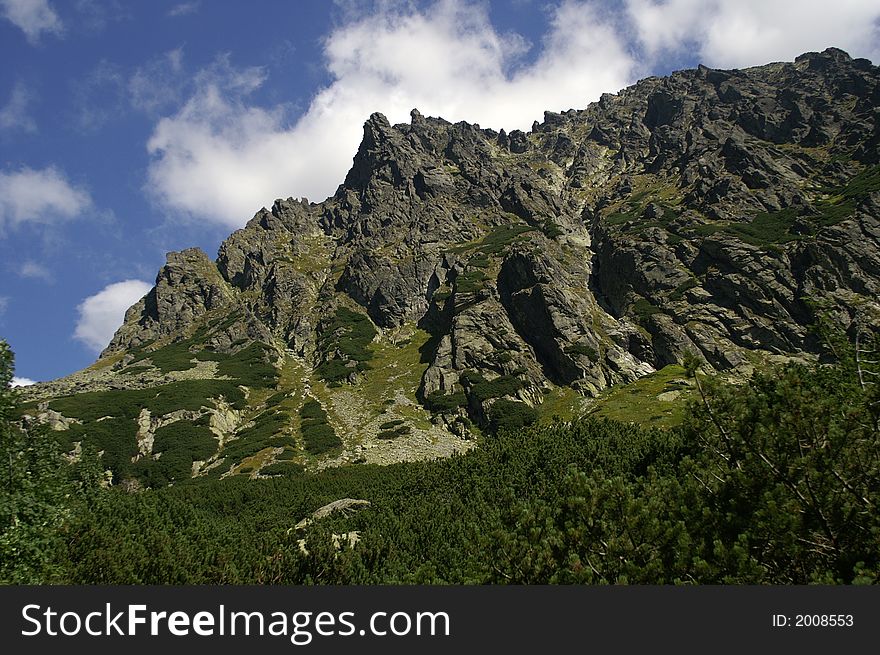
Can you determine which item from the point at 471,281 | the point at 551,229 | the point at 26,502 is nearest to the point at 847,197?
the point at 551,229

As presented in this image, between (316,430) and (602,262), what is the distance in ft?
300

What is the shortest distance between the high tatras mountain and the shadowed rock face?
0.65m

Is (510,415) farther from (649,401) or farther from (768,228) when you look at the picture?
(768,228)

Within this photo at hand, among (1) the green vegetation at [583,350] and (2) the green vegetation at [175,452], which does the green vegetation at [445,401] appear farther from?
(2) the green vegetation at [175,452]

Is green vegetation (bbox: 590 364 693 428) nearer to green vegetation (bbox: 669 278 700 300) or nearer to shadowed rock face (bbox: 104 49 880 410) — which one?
shadowed rock face (bbox: 104 49 880 410)

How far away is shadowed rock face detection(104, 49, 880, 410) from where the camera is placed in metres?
108

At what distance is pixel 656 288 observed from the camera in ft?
407

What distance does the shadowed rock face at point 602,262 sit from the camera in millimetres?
107750

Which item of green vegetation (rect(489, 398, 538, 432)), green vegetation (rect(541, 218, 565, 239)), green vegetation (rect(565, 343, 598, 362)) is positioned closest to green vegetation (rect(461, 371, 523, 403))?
green vegetation (rect(489, 398, 538, 432))

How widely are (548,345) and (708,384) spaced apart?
329ft

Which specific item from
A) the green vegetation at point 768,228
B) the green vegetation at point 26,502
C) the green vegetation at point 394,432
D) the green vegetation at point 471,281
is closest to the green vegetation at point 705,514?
the green vegetation at point 26,502

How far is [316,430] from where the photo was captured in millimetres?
88938

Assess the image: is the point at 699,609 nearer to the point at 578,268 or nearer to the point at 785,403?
the point at 785,403

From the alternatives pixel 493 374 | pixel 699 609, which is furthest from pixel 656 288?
pixel 699 609
